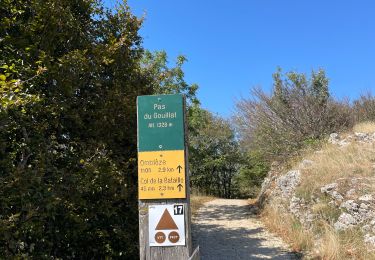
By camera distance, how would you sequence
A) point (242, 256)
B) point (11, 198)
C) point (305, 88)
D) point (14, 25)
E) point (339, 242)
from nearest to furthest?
point (11, 198), point (14, 25), point (339, 242), point (242, 256), point (305, 88)

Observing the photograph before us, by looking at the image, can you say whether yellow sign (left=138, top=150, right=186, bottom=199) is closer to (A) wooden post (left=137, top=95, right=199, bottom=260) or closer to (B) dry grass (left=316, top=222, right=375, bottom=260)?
(A) wooden post (left=137, top=95, right=199, bottom=260)

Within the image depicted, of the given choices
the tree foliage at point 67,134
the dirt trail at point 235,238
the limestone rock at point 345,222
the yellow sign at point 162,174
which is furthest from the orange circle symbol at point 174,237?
the limestone rock at point 345,222

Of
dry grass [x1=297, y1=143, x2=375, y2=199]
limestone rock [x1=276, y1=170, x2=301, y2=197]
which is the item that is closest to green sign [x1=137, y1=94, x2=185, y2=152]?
dry grass [x1=297, y1=143, x2=375, y2=199]

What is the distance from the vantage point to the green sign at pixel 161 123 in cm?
396

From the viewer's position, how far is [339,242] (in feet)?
25.2

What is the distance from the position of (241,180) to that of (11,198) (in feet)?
92.9

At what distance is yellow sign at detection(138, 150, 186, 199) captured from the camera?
394cm

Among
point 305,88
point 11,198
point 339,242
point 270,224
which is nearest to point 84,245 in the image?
point 11,198

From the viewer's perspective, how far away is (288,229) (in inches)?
408

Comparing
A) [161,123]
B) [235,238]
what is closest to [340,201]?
[235,238]

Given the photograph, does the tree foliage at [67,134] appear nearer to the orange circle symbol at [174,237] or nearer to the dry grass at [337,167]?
the orange circle symbol at [174,237]

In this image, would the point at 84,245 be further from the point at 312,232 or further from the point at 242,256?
the point at 312,232

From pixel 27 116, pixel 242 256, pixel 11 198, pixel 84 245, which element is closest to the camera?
pixel 11 198

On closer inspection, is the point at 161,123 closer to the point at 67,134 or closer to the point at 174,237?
the point at 174,237
